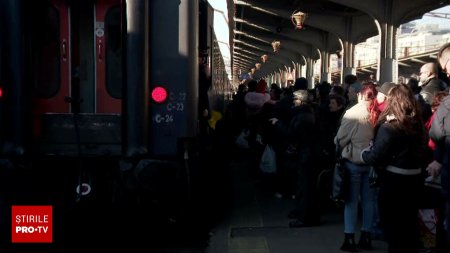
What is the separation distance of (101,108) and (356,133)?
109 inches

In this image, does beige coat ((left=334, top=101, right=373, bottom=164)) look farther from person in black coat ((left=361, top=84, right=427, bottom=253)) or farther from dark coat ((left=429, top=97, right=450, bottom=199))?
dark coat ((left=429, top=97, right=450, bottom=199))

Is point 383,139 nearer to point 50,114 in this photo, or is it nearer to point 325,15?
point 50,114

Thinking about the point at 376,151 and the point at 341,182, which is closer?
the point at 376,151

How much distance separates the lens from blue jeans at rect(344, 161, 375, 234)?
671cm

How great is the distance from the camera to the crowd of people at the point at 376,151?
5.15m

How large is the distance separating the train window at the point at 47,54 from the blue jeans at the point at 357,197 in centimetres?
330

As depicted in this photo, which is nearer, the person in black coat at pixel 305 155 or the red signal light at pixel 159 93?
the red signal light at pixel 159 93

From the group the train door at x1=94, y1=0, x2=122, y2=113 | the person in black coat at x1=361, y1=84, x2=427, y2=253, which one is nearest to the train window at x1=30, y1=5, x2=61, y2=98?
the train door at x1=94, y1=0, x2=122, y2=113

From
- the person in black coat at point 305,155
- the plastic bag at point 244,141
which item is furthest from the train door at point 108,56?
the plastic bag at point 244,141

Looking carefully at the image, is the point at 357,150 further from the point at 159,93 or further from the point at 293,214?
the point at 293,214

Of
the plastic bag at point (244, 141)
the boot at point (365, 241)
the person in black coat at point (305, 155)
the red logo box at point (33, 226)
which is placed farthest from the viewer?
the plastic bag at point (244, 141)

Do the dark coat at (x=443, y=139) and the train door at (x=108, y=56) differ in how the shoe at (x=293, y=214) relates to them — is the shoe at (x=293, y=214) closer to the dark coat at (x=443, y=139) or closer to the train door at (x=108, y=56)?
the train door at (x=108, y=56)

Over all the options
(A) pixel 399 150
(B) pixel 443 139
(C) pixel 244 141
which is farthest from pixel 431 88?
(C) pixel 244 141

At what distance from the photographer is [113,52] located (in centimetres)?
662
